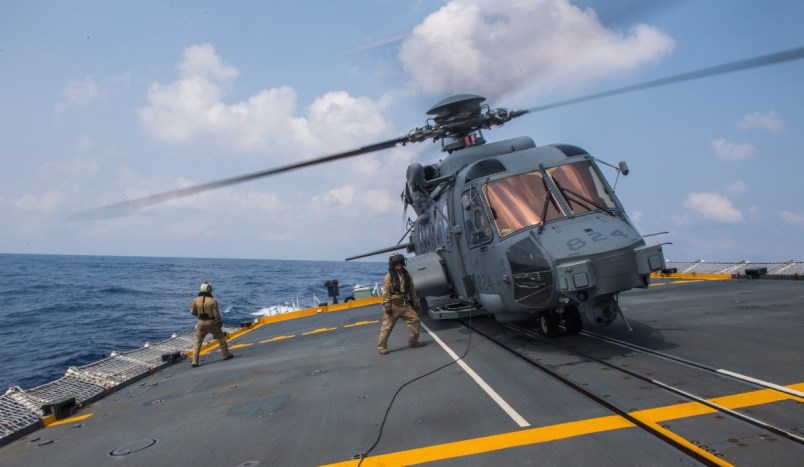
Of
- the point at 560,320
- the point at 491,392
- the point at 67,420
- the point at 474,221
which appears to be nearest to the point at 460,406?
the point at 491,392

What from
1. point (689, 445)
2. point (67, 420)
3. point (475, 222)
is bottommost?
point (689, 445)

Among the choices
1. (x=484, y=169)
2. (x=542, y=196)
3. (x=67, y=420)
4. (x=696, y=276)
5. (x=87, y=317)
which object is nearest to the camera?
(x=67, y=420)

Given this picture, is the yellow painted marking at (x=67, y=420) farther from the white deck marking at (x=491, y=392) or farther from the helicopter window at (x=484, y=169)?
the helicopter window at (x=484, y=169)

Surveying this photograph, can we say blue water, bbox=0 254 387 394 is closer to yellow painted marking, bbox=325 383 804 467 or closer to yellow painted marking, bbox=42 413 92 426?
yellow painted marking, bbox=42 413 92 426

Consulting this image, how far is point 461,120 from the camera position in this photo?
11.4 metres

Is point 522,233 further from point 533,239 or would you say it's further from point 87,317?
point 87,317

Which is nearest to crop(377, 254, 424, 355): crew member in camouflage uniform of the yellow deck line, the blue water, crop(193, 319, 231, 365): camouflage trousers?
crop(193, 319, 231, 365): camouflage trousers

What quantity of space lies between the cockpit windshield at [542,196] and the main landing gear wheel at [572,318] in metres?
1.77

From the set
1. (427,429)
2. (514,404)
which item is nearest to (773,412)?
(514,404)

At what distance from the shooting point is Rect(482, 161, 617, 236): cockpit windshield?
8.02m

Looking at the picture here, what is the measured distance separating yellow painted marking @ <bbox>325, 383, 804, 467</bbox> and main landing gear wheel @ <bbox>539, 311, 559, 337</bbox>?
3537mm

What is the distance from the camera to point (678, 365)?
6203 mm

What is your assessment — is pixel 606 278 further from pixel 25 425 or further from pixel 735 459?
pixel 25 425

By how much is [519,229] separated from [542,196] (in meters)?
0.72
